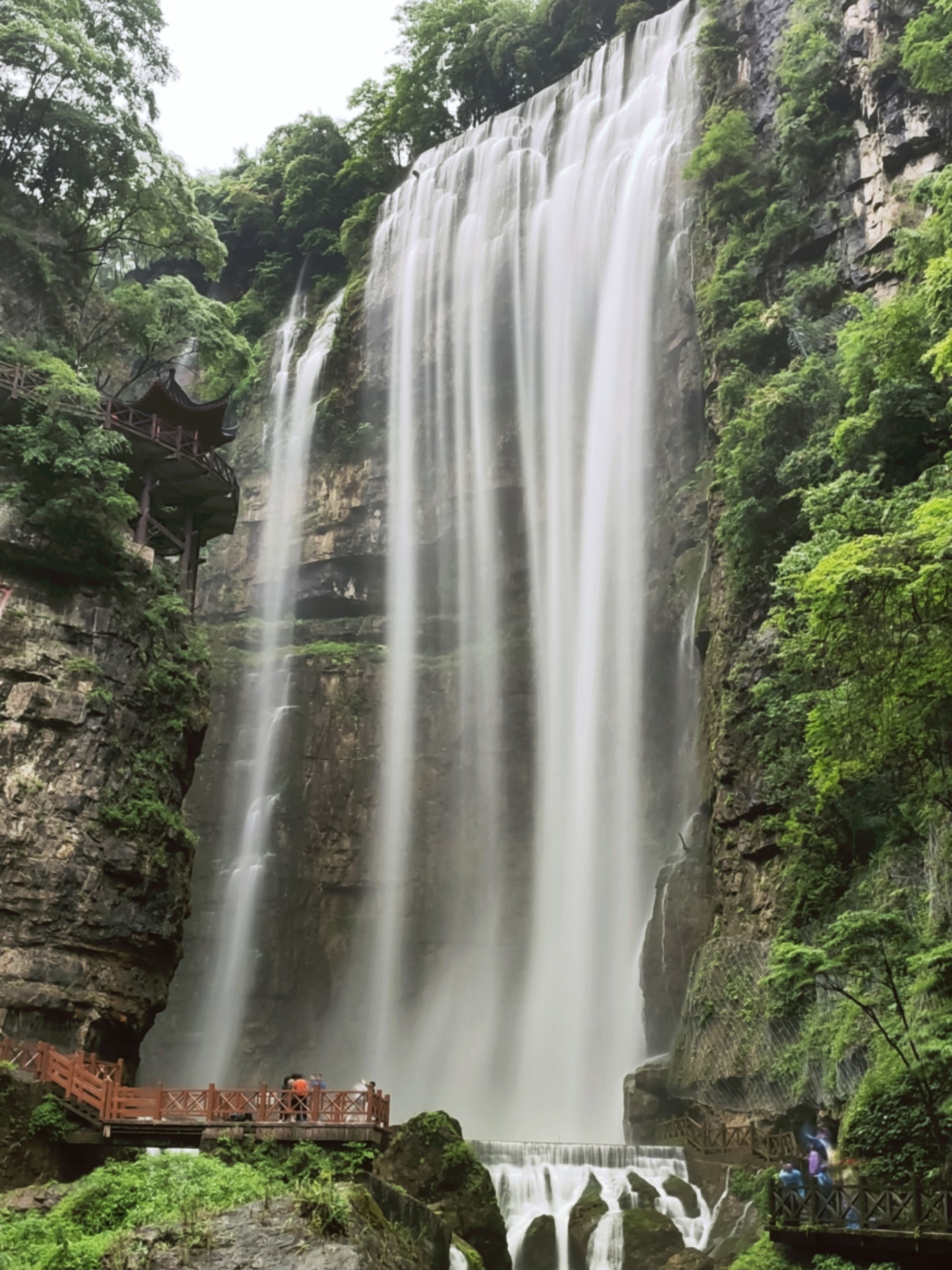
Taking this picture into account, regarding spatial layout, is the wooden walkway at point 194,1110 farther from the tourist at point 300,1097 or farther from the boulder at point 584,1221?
the boulder at point 584,1221

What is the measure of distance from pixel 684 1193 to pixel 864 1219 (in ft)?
22.8

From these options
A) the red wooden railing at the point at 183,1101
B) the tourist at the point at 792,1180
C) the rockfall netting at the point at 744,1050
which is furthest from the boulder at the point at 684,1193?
the red wooden railing at the point at 183,1101

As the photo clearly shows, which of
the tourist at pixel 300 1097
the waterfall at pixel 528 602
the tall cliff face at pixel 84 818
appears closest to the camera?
the tourist at pixel 300 1097

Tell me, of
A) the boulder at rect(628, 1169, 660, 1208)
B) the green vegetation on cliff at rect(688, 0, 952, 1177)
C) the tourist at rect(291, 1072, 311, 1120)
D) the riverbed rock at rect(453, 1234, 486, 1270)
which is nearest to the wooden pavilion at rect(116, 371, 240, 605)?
the green vegetation on cliff at rect(688, 0, 952, 1177)

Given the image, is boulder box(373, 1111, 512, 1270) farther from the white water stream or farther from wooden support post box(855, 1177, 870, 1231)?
the white water stream

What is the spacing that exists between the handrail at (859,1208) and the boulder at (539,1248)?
5.85 m

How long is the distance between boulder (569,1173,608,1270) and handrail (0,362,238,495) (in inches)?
669

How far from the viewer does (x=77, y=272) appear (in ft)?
97.3

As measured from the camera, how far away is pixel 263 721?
37.2m

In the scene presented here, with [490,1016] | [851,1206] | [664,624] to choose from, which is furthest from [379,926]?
[851,1206]

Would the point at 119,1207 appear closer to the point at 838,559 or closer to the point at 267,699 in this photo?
the point at 838,559

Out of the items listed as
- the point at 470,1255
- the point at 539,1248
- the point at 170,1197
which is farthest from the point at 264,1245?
the point at 539,1248

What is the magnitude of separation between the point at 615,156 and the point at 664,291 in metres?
6.26

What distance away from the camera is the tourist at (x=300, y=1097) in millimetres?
16297
